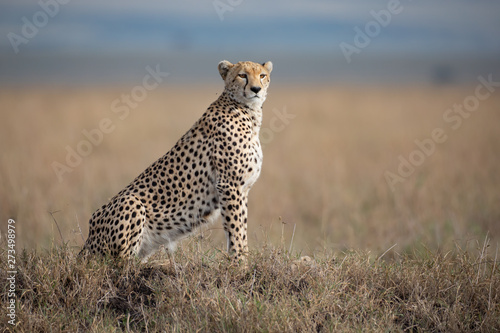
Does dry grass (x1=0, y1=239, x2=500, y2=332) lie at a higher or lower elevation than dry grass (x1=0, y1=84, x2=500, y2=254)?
higher

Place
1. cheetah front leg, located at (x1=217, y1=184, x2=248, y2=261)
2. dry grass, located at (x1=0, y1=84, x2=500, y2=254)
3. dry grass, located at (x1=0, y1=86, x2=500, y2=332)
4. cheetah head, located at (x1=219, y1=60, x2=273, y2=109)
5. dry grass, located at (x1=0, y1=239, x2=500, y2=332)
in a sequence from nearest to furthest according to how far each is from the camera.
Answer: dry grass, located at (x1=0, y1=239, x2=500, y2=332), dry grass, located at (x1=0, y1=86, x2=500, y2=332), cheetah front leg, located at (x1=217, y1=184, x2=248, y2=261), cheetah head, located at (x1=219, y1=60, x2=273, y2=109), dry grass, located at (x1=0, y1=84, x2=500, y2=254)

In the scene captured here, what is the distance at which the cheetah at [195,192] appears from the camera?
3998mm

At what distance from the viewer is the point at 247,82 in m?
4.30

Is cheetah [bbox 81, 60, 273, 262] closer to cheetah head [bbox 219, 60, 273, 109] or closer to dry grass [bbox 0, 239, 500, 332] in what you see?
cheetah head [bbox 219, 60, 273, 109]

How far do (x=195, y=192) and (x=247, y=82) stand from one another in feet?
2.84

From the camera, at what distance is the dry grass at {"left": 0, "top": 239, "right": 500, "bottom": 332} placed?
333 centimetres

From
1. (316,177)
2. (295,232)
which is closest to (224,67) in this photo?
(295,232)

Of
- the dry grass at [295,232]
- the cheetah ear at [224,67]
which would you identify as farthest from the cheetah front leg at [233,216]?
the cheetah ear at [224,67]

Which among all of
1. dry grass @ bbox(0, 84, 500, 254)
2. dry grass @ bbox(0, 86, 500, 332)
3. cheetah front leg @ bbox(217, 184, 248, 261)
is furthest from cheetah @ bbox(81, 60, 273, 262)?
dry grass @ bbox(0, 84, 500, 254)

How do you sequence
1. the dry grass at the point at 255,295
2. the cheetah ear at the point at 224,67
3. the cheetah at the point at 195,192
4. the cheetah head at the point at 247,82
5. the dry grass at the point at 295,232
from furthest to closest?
the cheetah ear at the point at 224,67 → the cheetah head at the point at 247,82 → the cheetah at the point at 195,192 → the dry grass at the point at 295,232 → the dry grass at the point at 255,295

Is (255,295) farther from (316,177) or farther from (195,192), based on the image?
(316,177)

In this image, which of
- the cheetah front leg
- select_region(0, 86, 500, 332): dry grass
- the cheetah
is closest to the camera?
select_region(0, 86, 500, 332): dry grass

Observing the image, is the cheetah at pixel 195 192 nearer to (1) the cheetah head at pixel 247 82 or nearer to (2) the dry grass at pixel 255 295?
(1) the cheetah head at pixel 247 82

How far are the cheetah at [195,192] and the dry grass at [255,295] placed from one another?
0.63 ft
